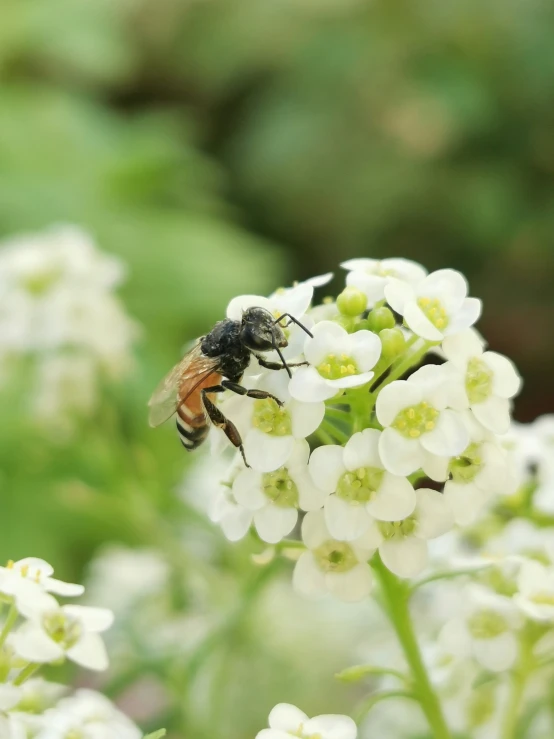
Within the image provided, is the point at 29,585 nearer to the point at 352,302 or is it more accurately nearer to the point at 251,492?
the point at 251,492

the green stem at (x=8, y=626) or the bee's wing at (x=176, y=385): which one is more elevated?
the bee's wing at (x=176, y=385)

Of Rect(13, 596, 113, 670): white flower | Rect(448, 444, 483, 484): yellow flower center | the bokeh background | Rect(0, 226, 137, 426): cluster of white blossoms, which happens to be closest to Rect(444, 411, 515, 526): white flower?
Rect(448, 444, 483, 484): yellow flower center

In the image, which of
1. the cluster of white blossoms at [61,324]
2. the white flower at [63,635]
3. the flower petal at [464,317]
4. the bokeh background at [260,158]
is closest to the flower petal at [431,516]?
the flower petal at [464,317]

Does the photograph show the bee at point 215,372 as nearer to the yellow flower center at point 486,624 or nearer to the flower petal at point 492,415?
the flower petal at point 492,415

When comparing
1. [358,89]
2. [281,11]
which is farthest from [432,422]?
[281,11]

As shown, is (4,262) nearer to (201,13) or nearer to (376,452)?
(376,452)

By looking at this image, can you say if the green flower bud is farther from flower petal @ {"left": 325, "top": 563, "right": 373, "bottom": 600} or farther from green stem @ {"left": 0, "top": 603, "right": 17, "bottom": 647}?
green stem @ {"left": 0, "top": 603, "right": 17, "bottom": 647}
